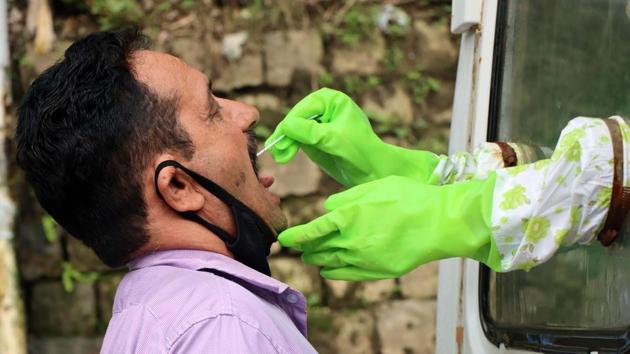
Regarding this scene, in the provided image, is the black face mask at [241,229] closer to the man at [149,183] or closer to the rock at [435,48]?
the man at [149,183]

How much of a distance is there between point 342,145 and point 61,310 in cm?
265

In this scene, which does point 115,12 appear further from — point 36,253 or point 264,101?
point 36,253

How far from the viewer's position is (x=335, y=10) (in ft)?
13.2

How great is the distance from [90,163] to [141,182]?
10 cm

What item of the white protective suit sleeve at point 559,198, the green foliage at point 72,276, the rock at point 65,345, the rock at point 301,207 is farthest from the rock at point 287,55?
the white protective suit sleeve at point 559,198

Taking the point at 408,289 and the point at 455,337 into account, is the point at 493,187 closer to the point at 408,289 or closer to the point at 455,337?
the point at 455,337

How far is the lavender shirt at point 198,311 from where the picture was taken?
141cm

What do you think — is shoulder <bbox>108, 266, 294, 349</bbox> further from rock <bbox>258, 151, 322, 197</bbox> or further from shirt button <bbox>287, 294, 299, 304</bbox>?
rock <bbox>258, 151, 322, 197</bbox>

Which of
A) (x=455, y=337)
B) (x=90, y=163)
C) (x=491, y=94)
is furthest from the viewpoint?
(x=455, y=337)

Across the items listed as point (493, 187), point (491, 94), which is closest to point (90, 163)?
point (493, 187)

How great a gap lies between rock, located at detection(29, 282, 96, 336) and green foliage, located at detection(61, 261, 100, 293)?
0.9 inches

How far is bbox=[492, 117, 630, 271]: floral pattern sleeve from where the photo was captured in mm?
1395

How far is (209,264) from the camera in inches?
62.9

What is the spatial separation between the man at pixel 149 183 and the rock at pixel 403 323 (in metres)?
2.39
